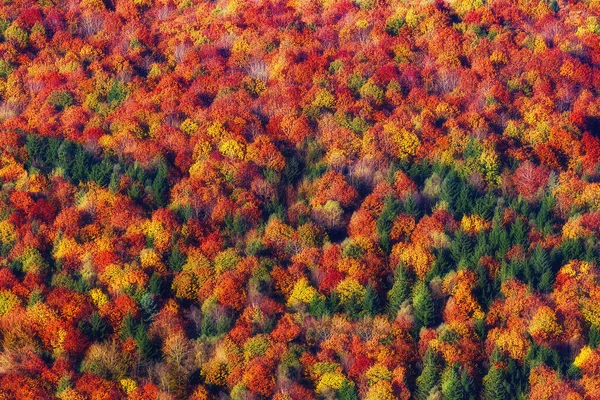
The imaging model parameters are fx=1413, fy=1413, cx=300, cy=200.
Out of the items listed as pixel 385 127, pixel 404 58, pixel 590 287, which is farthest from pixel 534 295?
pixel 404 58

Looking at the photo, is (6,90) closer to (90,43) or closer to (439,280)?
(90,43)

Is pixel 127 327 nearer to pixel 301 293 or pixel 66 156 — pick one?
pixel 301 293

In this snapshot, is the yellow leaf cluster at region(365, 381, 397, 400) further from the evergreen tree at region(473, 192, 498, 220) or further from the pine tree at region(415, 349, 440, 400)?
the evergreen tree at region(473, 192, 498, 220)

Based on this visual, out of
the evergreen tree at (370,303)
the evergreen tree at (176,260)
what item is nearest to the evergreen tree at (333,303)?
the evergreen tree at (370,303)

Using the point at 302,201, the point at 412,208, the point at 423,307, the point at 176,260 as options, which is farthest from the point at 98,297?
the point at 412,208

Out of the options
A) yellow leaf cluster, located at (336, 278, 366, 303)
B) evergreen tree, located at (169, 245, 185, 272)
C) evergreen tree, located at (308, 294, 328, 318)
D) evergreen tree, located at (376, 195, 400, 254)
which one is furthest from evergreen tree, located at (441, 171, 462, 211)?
evergreen tree, located at (169, 245, 185, 272)
